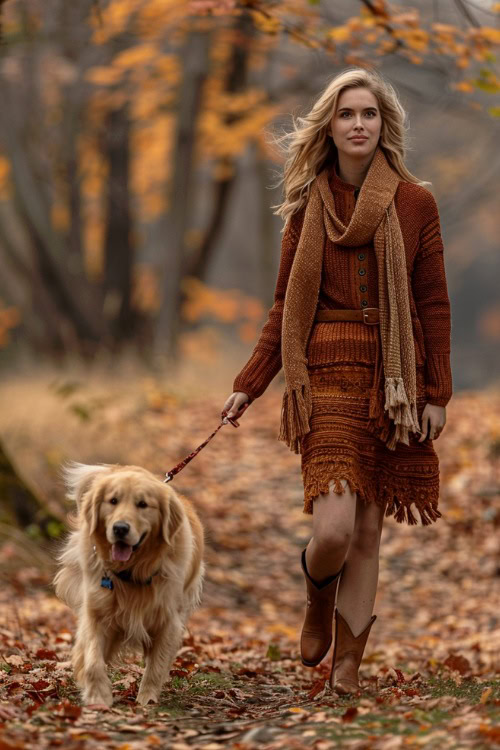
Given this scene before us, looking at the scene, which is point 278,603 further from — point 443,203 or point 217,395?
point 443,203

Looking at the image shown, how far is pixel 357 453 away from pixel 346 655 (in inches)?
32.8

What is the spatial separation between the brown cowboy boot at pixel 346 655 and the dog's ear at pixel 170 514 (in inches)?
30.7

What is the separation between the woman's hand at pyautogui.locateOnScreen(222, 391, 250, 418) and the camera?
432 cm

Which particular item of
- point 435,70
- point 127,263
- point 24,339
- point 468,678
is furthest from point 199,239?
point 468,678

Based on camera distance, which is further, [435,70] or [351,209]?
[435,70]

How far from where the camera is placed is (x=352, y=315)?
4.09m

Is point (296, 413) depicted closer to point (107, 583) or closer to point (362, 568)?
point (362, 568)

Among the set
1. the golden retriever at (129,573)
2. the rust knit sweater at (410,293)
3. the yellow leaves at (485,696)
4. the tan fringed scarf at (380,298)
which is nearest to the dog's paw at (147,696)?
the golden retriever at (129,573)

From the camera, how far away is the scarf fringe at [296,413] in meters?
4.10

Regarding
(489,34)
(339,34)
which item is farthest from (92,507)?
(489,34)

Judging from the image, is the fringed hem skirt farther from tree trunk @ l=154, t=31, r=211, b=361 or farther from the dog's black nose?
tree trunk @ l=154, t=31, r=211, b=361

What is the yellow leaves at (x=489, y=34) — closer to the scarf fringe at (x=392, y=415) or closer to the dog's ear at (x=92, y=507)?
the scarf fringe at (x=392, y=415)

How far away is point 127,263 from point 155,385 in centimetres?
418

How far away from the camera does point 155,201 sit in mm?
22656
